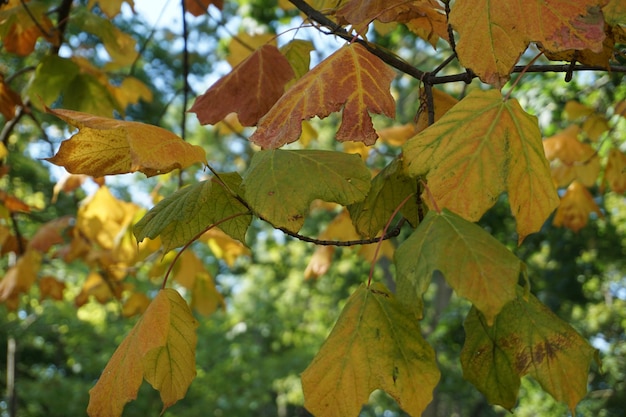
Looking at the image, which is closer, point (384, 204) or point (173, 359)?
point (173, 359)

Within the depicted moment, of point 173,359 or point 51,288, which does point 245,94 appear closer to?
point 173,359

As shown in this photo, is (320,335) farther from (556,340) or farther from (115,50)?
(556,340)

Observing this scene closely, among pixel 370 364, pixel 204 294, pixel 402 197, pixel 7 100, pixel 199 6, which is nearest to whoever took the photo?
pixel 370 364

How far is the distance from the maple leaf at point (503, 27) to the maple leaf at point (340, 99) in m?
0.13

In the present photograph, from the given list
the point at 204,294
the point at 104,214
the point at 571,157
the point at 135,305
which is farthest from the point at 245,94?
the point at 135,305

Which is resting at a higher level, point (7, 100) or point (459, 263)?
point (7, 100)

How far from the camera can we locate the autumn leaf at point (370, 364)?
2.96 ft

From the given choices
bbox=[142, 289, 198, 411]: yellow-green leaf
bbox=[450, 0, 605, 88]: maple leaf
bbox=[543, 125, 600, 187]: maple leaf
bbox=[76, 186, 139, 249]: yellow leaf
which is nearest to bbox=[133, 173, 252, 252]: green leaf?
bbox=[142, 289, 198, 411]: yellow-green leaf

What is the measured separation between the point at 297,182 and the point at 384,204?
0.21m

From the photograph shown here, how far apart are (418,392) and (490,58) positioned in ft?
1.34

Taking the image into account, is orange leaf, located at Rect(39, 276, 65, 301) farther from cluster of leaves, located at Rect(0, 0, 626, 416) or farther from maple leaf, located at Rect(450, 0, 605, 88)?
maple leaf, located at Rect(450, 0, 605, 88)

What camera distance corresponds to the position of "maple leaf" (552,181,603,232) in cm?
322

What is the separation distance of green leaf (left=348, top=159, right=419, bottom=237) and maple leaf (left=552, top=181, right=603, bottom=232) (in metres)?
2.25

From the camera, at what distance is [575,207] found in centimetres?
323
